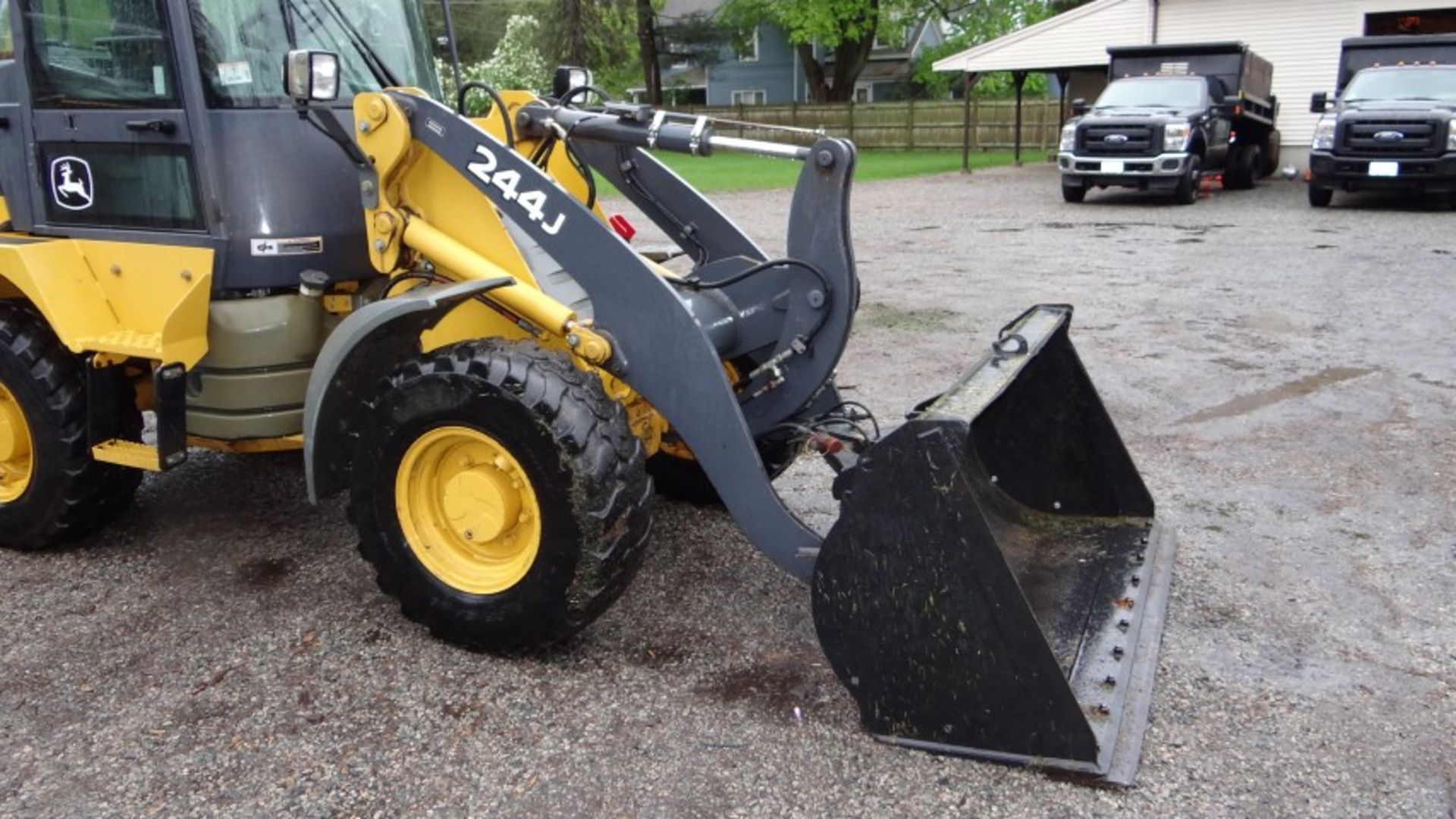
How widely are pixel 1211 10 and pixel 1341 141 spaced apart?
917 centimetres

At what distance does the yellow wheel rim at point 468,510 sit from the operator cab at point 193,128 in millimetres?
1028

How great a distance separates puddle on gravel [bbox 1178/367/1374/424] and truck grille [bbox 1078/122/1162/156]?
10771mm

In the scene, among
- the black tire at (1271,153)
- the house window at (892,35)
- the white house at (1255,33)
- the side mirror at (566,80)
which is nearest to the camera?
the side mirror at (566,80)

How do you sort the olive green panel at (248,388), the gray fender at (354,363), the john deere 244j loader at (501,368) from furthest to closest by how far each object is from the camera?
the olive green panel at (248,388) → the gray fender at (354,363) → the john deere 244j loader at (501,368)

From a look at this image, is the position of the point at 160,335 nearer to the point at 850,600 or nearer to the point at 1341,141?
the point at 850,600

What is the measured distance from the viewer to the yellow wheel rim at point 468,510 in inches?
145

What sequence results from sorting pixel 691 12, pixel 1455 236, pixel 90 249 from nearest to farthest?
pixel 90 249
pixel 1455 236
pixel 691 12

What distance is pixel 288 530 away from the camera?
4980 millimetres

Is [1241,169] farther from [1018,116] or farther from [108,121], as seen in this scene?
[108,121]

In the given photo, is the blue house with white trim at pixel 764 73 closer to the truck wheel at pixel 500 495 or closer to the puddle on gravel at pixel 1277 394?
the puddle on gravel at pixel 1277 394

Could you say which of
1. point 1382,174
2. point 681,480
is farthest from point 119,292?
point 1382,174

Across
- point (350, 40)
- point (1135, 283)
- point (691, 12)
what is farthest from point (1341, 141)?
point (691, 12)

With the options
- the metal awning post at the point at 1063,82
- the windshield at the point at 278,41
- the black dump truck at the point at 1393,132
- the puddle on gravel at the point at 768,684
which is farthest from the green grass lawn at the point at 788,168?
the puddle on gravel at the point at 768,684

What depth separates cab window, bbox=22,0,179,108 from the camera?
411cm
